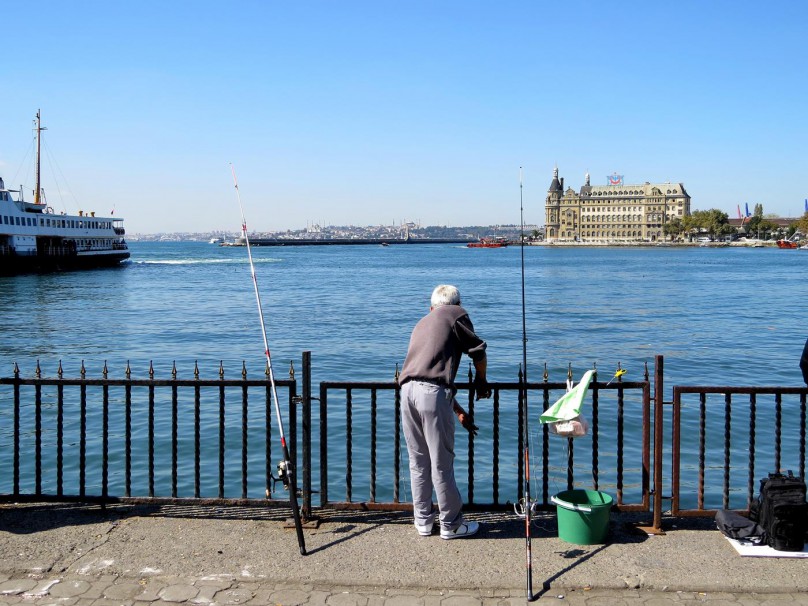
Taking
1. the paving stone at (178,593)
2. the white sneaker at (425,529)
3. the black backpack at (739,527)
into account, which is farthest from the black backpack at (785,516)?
the paving stone at (178,593)

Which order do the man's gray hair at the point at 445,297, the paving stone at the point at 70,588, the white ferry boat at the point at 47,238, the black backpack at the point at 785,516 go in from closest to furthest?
the paving stone at the point at 70,588 < the black backpack at the point at 785,516 < the man's gray hair at the point at 445,297 < the white ferry boat at the point at 47,238

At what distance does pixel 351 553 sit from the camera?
18.2 feet

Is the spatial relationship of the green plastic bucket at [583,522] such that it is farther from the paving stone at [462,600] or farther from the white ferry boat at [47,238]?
the white ferry boat at [47,238]

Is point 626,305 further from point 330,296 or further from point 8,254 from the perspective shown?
point 8,254

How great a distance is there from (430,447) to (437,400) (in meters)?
0.37

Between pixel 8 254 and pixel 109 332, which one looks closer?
pixel 109 332

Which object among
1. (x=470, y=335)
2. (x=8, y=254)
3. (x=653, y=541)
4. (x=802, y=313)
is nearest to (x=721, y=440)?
(x=653, y=541)

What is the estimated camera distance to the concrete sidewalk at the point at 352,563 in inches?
193

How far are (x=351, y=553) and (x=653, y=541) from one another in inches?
83.1

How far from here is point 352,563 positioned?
5363 millimetres

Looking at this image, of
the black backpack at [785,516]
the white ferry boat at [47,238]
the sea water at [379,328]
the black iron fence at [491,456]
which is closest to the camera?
the black backpack at [785,516]

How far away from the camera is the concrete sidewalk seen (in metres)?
4.91

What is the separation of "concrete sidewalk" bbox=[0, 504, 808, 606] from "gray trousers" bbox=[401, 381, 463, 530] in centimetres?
22

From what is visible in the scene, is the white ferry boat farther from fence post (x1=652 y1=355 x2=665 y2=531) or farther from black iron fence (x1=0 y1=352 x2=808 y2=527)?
fence post (x1=652 y1=355 x2=665 y2=531)
